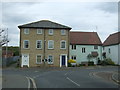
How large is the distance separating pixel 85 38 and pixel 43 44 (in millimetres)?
11701

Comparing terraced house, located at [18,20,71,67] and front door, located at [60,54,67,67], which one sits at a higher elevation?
terraced house, located at [18,20,71,67]

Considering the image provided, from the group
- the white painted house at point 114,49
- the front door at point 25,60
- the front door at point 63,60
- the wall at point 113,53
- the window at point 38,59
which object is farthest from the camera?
the wall at point 113,53

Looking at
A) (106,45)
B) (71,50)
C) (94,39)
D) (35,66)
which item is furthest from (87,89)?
(106,45)

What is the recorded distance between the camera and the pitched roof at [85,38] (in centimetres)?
4823

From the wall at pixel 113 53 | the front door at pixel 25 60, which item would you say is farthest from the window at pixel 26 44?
the wall at pixel 113 53

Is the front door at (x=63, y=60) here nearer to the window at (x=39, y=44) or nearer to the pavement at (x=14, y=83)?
the window at (x=39, y=44)

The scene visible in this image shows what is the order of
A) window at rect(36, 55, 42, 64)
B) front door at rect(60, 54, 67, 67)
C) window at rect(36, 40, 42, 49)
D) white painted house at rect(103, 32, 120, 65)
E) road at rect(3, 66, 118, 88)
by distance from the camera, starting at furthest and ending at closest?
white painted house at rect(103, 32, 120, 65) < front door at rect(60, 54, 67, 67) < window at rect(36, 40, 42, 49) < window at rect(36, 55, 42, 64) < road at rect(3, 66, 118, 88)

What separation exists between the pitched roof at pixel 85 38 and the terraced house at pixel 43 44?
18.3 ft

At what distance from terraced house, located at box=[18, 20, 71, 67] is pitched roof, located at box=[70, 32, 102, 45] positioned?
5580 mm

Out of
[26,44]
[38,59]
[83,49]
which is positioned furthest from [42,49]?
[83,49]

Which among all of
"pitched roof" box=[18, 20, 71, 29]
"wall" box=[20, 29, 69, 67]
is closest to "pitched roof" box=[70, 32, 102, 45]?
"wall" box=[20, 29, 69, 67]

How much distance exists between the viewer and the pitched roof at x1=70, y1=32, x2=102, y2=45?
48.2 m

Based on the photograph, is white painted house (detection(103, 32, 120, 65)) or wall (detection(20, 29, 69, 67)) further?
white painted house (detection(103, 32, 120, 65))

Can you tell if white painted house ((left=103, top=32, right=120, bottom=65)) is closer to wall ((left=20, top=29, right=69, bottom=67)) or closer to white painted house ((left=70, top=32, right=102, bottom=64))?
white painted house ((left=70, top=32, right=102, bottom=64))
